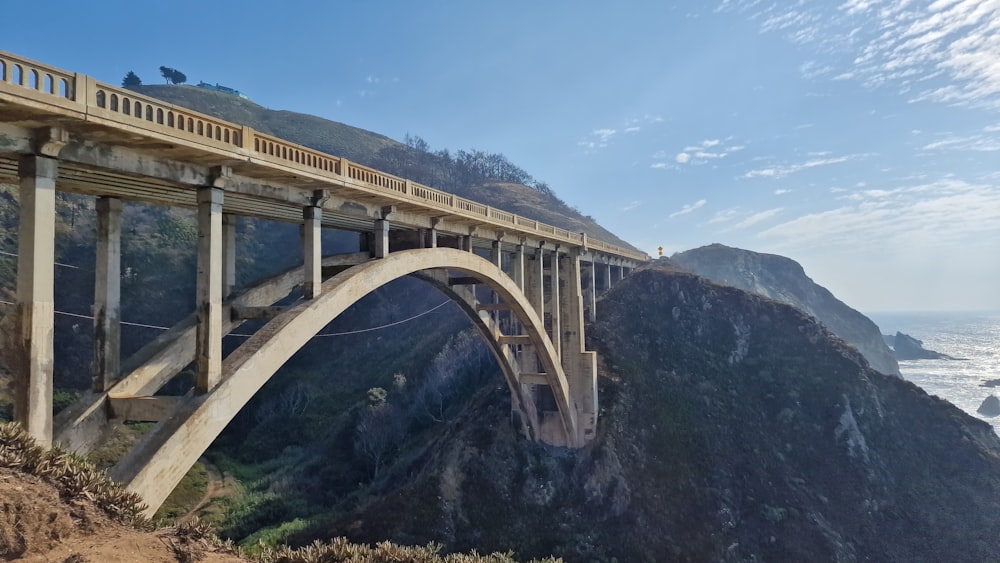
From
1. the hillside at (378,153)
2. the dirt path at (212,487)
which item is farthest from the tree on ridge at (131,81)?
the dirt path at (212,487)

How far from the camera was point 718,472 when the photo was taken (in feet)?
100

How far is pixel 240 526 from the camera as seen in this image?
29406mm

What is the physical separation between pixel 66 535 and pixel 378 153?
117933 mm

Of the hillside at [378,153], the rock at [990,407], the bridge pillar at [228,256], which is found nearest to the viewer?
the bridge pillar at [228,256]

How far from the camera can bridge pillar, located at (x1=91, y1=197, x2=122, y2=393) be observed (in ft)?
34.0

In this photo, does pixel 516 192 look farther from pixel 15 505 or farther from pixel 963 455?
pixel 15 505

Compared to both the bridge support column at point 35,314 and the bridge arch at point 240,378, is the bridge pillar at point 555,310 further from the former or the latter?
the bridge support column at point 35,314

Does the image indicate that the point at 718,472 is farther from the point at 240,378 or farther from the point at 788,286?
the point at 788,286

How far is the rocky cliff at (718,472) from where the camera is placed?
87.5ft

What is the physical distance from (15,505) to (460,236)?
16754 millimetres

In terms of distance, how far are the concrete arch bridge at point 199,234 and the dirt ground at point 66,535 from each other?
5.79 feet

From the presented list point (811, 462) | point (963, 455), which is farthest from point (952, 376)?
point (811, 462)

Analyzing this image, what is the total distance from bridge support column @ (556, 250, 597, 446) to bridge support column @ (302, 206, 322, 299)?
19.2 m

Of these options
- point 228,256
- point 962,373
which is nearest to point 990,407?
point 962,373
